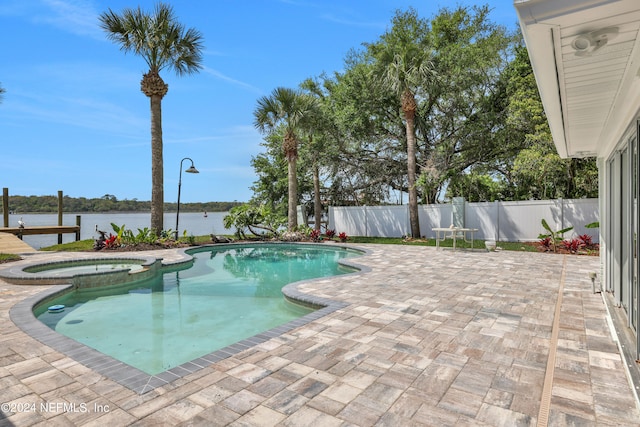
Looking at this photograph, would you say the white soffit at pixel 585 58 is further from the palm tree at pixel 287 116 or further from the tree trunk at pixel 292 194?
the tree trunk at pixel 292 194

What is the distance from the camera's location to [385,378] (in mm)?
2721

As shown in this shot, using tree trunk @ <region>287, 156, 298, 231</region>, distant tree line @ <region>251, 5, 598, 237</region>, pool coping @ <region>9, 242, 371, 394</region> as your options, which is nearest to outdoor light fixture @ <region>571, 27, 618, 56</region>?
pool coping @ <region>9, 242, 371, 394</region>

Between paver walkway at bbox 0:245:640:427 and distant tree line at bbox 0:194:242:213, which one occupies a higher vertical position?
distant tree line at bbox 0:194:242:213

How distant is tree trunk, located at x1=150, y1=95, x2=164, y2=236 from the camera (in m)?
13.8

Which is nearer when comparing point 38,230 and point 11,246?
point 11,246

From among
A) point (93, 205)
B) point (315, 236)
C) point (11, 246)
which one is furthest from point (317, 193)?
point (93, 205)

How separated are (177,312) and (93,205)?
32986 millimetres

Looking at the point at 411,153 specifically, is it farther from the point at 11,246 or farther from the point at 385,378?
the point at 11,246

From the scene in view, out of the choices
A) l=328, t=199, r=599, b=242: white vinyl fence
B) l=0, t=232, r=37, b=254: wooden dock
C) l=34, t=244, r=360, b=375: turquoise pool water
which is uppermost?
l=328, t=199, r=599, b=242: white vinyl fence

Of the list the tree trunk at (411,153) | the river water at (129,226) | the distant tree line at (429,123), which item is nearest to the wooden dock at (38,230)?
the river water at (129,226)

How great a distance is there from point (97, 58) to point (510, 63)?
52.5 ft

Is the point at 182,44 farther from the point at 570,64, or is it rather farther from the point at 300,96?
the point at 570,64

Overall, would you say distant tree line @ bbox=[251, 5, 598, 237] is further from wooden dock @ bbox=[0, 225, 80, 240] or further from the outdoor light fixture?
wooden dock @ bbox=[0, 225, 80, 240]

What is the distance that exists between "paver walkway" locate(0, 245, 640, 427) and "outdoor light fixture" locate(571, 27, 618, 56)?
89.8 inches
